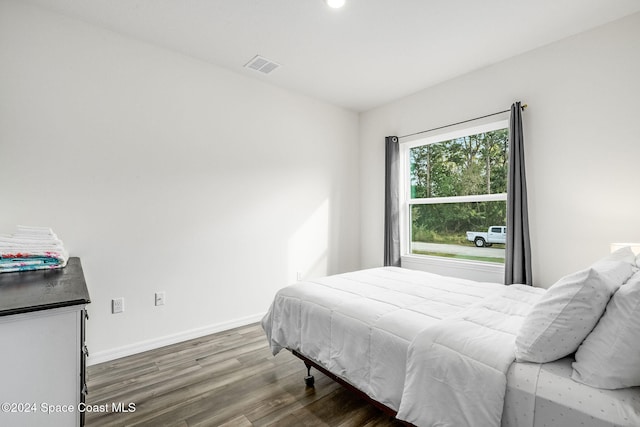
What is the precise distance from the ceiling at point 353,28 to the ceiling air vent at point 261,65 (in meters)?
0.05

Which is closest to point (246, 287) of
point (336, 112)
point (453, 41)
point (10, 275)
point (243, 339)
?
point (243, 339)

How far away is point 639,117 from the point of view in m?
2.28

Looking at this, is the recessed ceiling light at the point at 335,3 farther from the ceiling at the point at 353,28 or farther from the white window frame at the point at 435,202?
the white window frame at the point at 435,202

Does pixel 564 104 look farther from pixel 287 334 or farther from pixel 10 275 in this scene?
pixel 10 275

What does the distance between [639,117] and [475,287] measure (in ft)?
5.66

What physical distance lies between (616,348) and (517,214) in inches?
76.2

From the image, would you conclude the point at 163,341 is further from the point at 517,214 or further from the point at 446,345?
the point at 517,214

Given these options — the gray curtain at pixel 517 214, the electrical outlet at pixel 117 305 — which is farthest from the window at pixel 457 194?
the electrical outlet at pixel 117 305

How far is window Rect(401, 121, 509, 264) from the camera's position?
316 centimetres

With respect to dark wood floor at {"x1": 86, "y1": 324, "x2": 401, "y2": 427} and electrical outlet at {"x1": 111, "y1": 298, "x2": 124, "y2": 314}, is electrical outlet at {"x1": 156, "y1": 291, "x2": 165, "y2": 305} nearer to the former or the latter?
electrical outlet at {"x1": 111, "y1": 298, "x2": 124, "y2": 314}

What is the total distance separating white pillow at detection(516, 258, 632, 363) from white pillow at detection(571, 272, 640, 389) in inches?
1.5

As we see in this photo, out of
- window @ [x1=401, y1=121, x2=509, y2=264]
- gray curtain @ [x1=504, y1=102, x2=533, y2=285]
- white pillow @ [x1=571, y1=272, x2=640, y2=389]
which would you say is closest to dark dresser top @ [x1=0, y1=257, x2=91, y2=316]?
white pillow @ [x1=571, y1=272, x2=640, y2=389]

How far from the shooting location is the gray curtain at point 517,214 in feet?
8.86

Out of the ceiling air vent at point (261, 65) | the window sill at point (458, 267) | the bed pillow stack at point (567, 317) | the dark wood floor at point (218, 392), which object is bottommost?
the dark wood floor at point (218, 392)
